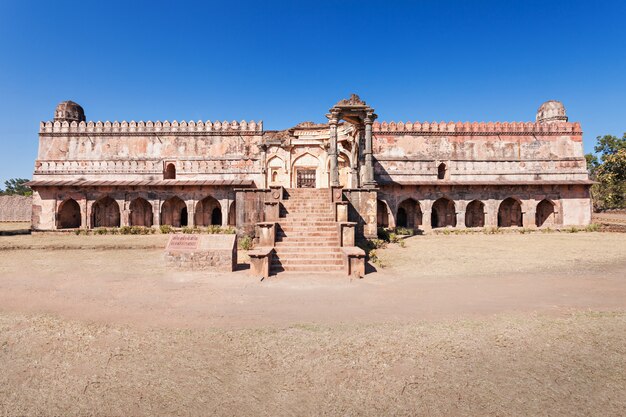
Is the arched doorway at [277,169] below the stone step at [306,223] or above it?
above

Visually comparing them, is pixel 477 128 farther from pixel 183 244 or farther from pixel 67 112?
pixel 67 112

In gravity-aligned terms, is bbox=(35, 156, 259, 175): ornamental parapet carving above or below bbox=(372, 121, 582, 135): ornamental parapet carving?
below

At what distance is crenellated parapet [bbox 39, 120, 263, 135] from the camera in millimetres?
22625

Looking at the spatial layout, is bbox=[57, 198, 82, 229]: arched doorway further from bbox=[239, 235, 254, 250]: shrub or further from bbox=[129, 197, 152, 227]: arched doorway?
bbox=[239, 235, 254, 250]: shrub

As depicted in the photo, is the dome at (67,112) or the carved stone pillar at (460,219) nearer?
the carved stone pillar at (460,219)

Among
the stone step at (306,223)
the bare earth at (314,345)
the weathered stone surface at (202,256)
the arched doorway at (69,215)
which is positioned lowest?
the bare earth at (314,345)

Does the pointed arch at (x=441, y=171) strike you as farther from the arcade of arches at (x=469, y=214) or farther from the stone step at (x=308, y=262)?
the stone step at (x=308, y=262)

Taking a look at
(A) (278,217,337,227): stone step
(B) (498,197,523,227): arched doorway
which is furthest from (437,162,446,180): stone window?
(A) (278,217,337,227): stone step

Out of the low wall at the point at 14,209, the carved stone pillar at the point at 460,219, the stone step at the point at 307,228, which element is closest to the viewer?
the stone step at the point at 307,228

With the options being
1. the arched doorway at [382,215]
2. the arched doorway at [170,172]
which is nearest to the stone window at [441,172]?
the arched doorway at [382,215]

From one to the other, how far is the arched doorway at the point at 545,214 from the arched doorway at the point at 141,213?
93.8ft

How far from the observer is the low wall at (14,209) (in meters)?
31.3

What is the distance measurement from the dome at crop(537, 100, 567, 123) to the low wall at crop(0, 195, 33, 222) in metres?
48.2

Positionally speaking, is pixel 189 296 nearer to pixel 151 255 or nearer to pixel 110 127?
pixel 151 255
